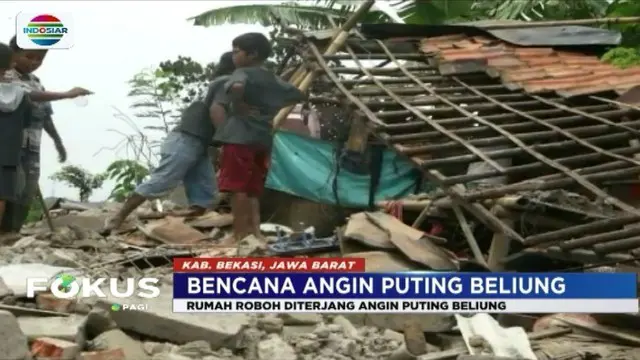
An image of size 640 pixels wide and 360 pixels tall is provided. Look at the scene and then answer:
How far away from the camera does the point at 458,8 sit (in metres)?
6.12

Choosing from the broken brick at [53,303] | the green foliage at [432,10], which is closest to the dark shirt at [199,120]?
the broken brick at [53,303]

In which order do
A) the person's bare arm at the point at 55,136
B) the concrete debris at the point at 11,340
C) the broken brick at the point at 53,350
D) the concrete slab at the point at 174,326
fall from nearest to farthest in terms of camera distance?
the concrete debris at the point at 11,340, the broken brick at the point at 53,350, the concrete slab at the point at 174,326, the person's bare arm at the point at 55,136

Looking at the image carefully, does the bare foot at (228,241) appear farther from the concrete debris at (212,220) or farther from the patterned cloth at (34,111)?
the patterned cloth at (34,111)

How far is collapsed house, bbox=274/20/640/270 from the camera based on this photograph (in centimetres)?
344

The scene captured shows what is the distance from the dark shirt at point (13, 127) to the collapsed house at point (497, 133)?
111 cm

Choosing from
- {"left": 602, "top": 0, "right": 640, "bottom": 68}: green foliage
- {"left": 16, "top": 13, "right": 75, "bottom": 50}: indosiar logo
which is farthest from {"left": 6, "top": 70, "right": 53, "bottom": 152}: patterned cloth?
{"left": 602, "top": 0, "right": 640, "bottom": 68}: green foliage

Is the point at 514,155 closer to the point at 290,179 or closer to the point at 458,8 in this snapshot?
the point at 290,179

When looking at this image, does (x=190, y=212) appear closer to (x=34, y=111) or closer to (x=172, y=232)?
(x=172, y=232)

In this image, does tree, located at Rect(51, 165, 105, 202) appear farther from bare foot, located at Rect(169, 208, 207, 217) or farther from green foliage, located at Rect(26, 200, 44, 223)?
bare foot, located at Rect(169, 208, 207, 217)

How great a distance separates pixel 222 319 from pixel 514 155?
1.37 m

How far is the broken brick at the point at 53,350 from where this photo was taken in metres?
2.73

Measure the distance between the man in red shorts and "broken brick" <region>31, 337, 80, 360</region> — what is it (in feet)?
3.02

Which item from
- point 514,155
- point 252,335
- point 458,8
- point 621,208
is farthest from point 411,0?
point 252,335

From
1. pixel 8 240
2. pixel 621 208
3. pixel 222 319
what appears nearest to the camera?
pixel 222 319
